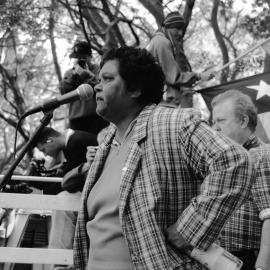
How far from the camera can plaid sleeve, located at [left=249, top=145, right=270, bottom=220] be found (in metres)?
3.37

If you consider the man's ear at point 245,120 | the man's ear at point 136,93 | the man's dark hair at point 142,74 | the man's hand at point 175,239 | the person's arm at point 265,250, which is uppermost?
the man's dark hair at point 142,74

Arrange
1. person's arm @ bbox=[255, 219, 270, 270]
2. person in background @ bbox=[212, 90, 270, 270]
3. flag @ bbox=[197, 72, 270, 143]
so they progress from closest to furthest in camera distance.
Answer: person's arm @ bbox=[255, 219, 270, 270] < person in background @ bbox=[212, 90, 270, 270] < flag @ bbox=[197, 72, 270, 143]

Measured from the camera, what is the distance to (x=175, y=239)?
8.62ft

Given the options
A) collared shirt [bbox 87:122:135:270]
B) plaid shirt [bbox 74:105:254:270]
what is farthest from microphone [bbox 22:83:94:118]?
plaid shirt [bbox 74:105:254:270]

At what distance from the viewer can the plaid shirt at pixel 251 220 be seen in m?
3.37

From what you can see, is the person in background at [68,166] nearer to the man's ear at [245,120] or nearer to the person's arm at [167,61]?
the person's arm at [167,61]

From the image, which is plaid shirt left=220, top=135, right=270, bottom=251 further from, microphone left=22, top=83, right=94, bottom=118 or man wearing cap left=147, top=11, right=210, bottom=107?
man wearing cap left=147, top=11, right=210, bottom=107

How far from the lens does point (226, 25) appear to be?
17766 mm

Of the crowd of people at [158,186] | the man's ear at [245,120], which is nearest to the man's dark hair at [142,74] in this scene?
the crowd of people at [158,186]

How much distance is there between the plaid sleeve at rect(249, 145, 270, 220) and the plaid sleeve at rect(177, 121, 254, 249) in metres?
0.80

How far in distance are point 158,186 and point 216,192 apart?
0.87 ft

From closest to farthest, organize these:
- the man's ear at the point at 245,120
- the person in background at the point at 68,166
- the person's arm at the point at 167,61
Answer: the man's ear at the point at 245,120, the person in background at the point at 68,166, the person's arm at the point at 167,61

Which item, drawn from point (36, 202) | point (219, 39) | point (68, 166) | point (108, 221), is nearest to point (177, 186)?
point (108, 221)

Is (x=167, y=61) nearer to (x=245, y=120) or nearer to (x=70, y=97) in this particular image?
(x=245, y=120)
